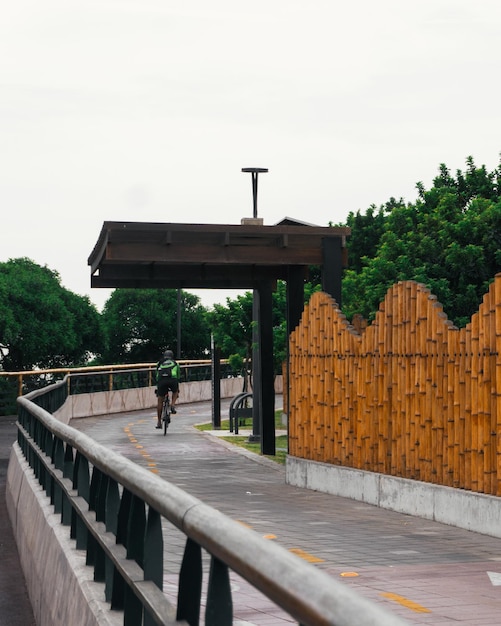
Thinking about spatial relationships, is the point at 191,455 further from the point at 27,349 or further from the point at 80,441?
the point at 27,349

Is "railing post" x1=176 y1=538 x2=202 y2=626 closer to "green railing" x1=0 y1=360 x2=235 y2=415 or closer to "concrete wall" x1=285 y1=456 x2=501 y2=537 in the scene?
"concrete wall" x1=285 y1=456 x2=501 y2=537

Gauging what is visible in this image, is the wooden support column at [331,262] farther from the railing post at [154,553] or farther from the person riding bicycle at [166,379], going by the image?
the railing post at [154,553]

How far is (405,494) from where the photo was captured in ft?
45.5

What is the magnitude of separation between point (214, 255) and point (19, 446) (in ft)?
13.8

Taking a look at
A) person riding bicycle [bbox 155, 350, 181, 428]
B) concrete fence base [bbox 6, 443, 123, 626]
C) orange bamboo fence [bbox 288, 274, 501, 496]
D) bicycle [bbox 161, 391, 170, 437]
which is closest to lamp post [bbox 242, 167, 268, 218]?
person riding bicycle [bbox 155, 350, 181, 428]

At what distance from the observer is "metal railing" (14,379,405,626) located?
2.47 m

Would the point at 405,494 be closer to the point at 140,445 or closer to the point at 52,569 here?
the point at 52,569

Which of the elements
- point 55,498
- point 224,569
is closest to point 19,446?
point 55,498

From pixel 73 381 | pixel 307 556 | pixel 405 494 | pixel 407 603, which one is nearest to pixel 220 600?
pixel 407 603

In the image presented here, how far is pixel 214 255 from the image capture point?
19.5 m

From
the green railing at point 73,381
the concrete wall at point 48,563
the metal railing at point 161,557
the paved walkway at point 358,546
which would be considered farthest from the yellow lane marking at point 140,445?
the metal railing at point 161,557

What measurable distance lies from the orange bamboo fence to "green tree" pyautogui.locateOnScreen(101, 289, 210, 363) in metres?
92.2

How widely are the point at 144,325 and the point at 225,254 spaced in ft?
300

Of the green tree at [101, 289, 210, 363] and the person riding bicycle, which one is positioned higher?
the green tree at [101, 289, 210, 363]
